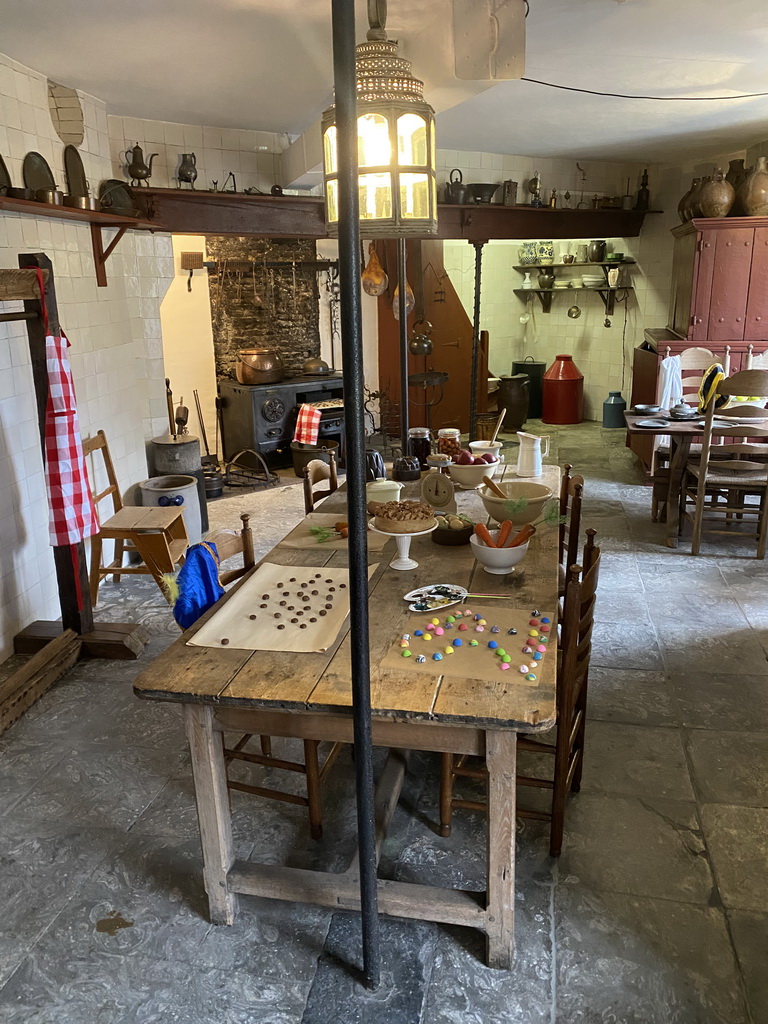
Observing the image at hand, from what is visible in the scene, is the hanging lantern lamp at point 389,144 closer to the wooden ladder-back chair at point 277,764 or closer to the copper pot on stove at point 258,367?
the wooden ladder-back chair at point 277,764

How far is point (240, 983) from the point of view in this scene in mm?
2061

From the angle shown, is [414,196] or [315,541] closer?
[414,196]

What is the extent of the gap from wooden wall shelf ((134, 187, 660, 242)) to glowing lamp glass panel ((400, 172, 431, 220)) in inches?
119

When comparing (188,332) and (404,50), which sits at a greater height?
(404,50)

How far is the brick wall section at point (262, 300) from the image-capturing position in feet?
25.2

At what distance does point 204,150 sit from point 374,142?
407 centimetres

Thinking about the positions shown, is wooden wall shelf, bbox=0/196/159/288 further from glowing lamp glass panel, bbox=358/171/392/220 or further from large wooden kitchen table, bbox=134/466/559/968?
large wooden kitchen table, bbox=134/466/559/968

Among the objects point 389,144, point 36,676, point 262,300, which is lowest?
point 36,676

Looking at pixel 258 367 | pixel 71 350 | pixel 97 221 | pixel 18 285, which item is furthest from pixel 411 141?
pixel 258 367

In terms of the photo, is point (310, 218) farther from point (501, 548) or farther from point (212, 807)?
point (212, 807)

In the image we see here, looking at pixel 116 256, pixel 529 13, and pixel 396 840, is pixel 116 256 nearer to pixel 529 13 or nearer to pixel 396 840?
pixel 529 13

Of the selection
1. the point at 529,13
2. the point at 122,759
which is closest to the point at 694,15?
the point at 529,13

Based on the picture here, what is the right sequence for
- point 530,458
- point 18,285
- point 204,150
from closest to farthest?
point 18,285 < point 530,458 < point 204,150

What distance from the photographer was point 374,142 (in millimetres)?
2443
